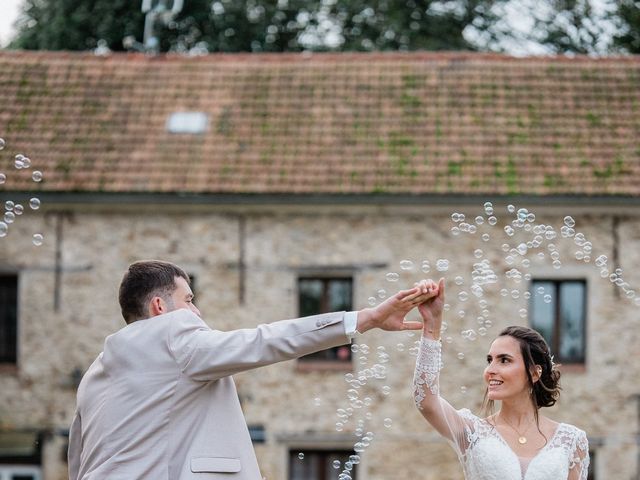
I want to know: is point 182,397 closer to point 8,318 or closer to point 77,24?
point 8,318

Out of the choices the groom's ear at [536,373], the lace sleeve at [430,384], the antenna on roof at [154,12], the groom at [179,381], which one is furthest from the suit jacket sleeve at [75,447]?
the antenna on roof at [154,12]

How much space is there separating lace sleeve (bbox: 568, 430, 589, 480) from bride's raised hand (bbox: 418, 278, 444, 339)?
30.7 inches

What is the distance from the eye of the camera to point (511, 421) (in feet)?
14.5

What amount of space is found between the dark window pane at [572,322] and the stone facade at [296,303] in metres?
0.18

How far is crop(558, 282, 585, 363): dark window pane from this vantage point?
13023 mm

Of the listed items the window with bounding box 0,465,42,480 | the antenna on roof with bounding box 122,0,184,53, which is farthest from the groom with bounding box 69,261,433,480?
the antenna on roof with bounding box 122,0,184,53

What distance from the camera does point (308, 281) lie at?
13312mm

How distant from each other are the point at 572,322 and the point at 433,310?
31.0 ft

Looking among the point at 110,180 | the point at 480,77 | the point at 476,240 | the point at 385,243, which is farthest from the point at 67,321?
the point at 480,77

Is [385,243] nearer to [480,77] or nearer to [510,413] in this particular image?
[480,77]

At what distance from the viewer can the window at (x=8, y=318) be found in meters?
13.6

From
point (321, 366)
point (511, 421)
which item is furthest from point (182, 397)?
point (321, 366)

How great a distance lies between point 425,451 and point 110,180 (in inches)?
191

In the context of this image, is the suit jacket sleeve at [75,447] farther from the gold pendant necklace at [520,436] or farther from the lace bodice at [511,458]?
the gold pendant necklace at [520,436]
